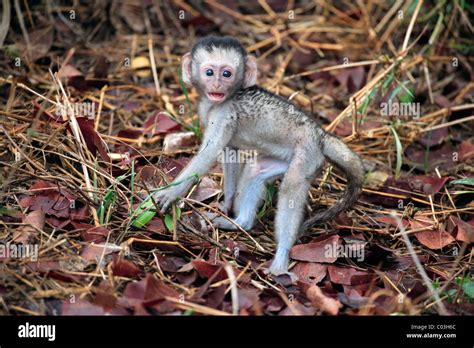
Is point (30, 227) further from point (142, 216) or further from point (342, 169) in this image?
point (342, 169)

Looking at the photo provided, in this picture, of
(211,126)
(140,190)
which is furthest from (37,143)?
(211,126)

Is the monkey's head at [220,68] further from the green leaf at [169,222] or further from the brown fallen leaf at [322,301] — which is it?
the brown fallen leaf at [322,301]

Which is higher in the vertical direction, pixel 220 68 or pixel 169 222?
pixel 220 68

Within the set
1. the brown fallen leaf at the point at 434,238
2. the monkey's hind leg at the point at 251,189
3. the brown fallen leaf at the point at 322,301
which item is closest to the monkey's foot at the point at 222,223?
the monkey's hind leg at the point at 251,189

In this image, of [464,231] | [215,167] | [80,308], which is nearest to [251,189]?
[215,167]

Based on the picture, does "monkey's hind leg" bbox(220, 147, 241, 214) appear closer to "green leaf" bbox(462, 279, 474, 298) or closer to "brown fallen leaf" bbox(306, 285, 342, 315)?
"brown fallen leaf" bbox(306, 285, 342, 315)

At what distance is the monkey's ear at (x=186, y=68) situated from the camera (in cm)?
644

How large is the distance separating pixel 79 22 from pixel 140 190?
377 cm

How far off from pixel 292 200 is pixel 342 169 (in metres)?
0.60

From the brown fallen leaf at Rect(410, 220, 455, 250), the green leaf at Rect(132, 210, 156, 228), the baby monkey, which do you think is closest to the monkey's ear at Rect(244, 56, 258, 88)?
the baby monkey

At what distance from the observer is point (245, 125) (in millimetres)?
6238

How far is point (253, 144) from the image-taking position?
20.8 ft

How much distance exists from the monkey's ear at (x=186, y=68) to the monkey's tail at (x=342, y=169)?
54.8 inches
